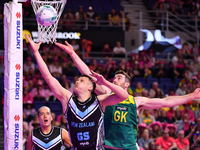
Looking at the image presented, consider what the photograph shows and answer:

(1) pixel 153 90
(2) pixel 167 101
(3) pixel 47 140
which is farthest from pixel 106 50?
(2) pixel 167 101

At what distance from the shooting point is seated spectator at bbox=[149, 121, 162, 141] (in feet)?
40.1

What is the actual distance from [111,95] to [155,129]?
752cm

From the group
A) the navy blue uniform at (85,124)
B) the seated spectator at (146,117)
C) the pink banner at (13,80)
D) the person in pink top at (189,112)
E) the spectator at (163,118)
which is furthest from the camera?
the person in pink top at (189,112)

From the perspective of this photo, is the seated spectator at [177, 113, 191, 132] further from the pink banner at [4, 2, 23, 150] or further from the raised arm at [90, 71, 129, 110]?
the raised arm at [90, 71, 129, 110]

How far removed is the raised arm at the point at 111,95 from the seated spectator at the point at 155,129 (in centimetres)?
735

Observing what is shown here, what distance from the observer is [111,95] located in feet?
16.9

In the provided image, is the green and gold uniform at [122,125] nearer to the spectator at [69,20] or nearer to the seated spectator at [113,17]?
the spectator at [69,20]

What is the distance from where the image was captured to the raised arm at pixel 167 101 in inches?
234

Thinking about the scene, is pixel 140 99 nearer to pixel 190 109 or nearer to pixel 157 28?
pixel 190 109

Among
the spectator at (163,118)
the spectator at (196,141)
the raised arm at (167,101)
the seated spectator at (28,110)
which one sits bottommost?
the spectator at (196,141)

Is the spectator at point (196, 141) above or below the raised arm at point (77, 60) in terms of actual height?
below

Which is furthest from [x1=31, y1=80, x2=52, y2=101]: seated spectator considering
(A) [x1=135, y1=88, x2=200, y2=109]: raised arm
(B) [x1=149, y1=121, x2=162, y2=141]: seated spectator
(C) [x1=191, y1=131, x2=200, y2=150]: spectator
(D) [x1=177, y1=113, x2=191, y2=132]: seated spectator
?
(A) [x1=135, y1=88, x2=200, y2=109]: raised arm

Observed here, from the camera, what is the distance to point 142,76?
1581cm

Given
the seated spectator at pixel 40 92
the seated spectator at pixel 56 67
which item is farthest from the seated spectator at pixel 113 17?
the seated spectator at pixel 40 92
